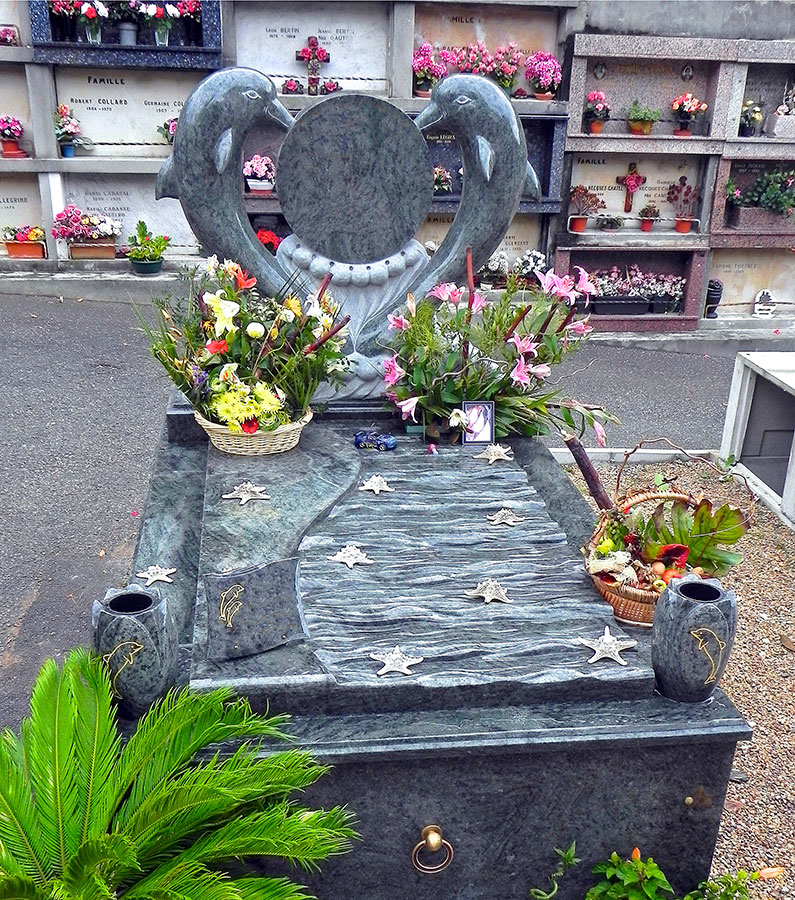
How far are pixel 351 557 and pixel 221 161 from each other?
7.27 feet

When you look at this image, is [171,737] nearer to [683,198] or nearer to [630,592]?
[630,592]

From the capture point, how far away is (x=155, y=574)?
124 inches

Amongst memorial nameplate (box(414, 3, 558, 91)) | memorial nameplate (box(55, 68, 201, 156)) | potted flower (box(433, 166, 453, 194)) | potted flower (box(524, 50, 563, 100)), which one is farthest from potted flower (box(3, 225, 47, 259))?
potted flower (box(524, 50, 563, 100))

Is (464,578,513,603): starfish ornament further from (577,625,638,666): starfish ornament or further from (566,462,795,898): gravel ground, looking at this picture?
(566,462,795,898): gravel ground

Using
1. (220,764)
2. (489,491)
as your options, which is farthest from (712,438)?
(220,764)

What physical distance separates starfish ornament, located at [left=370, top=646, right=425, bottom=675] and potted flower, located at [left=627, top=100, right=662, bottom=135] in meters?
8.23

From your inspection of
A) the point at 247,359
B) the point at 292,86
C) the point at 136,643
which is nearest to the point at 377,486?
the point at 247,359

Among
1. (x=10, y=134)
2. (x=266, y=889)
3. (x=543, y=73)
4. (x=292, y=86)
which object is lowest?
(x=266, y=889)

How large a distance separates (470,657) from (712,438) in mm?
4689

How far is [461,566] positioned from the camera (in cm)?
314

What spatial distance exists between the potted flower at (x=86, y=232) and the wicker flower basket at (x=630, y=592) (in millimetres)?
7963

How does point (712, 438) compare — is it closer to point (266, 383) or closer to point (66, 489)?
point (266, 383)

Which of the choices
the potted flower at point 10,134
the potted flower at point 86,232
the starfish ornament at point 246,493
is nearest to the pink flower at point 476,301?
the starfish ornament at point 246,493

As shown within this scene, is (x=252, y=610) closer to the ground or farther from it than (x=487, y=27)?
closer to the ground
